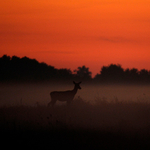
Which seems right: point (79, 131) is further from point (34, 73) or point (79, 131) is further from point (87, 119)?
point (34, 73)

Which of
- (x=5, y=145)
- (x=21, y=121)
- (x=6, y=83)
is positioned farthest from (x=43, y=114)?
(x=6, y=83)

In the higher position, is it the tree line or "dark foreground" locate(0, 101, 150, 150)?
the tree line

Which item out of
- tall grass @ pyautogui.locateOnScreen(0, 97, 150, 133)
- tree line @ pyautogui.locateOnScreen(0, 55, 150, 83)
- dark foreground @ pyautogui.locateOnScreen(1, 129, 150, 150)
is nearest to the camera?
dark foreground @ pyautogui.locateOnScreen(1, 129, 150, 150)

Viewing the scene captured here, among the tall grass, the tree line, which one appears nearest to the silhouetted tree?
the tree line

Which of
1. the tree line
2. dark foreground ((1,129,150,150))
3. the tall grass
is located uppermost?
the tree line

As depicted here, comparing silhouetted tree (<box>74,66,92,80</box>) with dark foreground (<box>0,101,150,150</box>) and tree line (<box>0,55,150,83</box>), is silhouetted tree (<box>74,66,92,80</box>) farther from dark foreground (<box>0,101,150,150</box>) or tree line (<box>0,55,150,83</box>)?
dark foreground (<box>0,101,150,150</box>)

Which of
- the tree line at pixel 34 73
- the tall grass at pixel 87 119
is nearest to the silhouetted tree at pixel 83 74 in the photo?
the tree line at pixel 34 73

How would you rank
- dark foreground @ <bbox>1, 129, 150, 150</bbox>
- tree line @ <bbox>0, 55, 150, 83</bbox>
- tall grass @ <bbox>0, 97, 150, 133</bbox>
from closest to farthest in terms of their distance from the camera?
dark foreground @ <bbox>1, 129, 150, 150</bbox> → tall grass @ <bbox>0, 97, 150, 133</bbox> → tree line @ <bbox>0, 55, 150, 83</bbox>

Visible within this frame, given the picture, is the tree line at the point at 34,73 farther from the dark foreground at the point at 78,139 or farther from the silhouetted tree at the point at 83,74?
the dark foreground at the point at 78,139

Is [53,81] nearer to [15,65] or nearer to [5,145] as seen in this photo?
[15,65]

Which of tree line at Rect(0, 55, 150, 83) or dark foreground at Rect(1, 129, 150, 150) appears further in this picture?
tree line at Rect(0, 55, 150, 83)

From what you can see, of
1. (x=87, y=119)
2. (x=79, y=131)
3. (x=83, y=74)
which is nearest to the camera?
(x=79, y=131)

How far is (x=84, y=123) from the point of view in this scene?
12.4 metres

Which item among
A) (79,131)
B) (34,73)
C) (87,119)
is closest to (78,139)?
(79,131)
